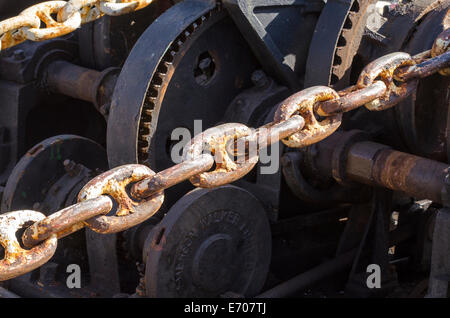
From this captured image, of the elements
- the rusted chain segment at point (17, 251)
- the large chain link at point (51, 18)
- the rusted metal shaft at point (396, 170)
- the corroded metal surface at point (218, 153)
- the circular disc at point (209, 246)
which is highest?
the large chain link at point (51, 18)

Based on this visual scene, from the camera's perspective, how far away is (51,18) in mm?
2760

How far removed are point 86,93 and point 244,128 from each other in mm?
2501

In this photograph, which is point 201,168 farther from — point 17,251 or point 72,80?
point 72,80

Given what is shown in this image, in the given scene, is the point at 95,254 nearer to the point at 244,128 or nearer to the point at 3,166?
the point at 3,166

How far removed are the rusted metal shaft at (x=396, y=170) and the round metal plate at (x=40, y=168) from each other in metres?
1.50

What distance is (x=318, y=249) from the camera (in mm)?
4012

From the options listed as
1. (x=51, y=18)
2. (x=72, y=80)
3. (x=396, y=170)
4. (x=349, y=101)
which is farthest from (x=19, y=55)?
(x=349, y=101)

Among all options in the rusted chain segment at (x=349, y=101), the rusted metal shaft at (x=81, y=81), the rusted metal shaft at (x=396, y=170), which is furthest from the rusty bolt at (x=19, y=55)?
the rusted chain segment at (x=349, y=101)

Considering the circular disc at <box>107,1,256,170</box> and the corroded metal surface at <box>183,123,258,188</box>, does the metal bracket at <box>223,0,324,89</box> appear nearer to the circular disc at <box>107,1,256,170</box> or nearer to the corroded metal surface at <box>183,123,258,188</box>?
the circular disc at <box>107,1,256,170</box>

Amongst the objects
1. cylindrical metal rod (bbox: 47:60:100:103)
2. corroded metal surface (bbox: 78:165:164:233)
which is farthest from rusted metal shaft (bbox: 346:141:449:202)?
cylindrical metal rod (bbox: 47:60:100:103)

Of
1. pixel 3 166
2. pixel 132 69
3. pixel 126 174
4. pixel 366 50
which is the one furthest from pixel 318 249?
pixel 126 174

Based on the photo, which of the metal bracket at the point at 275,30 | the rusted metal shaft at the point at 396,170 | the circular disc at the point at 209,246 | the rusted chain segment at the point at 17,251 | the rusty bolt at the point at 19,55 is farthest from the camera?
the rusty bolt at the point at 19,55

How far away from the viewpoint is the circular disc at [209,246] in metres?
3.14

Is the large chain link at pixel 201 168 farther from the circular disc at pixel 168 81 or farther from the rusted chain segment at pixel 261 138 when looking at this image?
the circular disc at pixel 168 81
